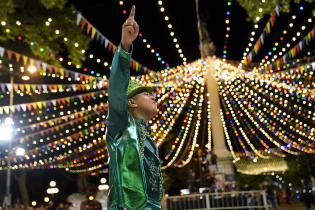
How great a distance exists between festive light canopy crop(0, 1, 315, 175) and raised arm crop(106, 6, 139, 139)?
907 centimetres

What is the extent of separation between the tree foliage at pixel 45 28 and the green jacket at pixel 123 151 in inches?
317

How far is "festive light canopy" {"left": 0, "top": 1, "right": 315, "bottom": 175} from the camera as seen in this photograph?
14.4 m

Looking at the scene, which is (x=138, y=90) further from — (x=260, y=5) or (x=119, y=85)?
(x=260, y=5)

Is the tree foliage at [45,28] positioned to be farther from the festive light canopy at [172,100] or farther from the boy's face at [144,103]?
the boy's face at [144,103]

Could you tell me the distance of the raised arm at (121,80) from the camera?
224 cm

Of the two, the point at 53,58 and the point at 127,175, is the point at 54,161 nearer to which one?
the point at 53,58

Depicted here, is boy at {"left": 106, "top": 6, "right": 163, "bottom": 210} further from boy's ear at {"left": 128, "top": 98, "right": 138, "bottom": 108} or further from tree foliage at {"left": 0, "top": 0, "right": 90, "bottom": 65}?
tree foliage at {"left": 0, "top": 0, "right": 90, "bottom": 65}

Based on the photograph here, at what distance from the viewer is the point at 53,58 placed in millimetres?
11125

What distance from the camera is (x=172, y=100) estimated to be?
2052 centimetres

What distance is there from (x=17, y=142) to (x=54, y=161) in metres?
4.20

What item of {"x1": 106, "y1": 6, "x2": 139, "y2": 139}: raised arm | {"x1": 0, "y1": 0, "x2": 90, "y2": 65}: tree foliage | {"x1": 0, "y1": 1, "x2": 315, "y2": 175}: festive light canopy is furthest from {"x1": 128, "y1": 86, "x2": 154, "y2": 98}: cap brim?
{"x1": 0, "y1": 1, "x2": 315, "y2": 175}: festive light canopy

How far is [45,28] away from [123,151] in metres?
8.91

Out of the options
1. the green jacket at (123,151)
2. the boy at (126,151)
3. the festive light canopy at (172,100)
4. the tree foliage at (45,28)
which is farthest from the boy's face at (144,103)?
the festive light canopy at (172,100)

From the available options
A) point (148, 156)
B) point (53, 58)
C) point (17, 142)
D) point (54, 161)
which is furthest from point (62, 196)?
point (148, 156)
